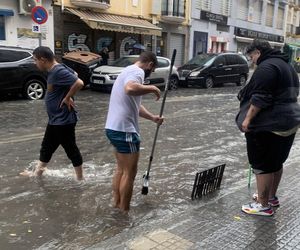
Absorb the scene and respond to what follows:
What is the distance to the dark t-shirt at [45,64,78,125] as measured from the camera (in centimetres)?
541

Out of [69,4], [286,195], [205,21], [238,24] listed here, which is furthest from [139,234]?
[238,24]

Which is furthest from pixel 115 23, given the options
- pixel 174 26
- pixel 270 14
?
pixel 270 14

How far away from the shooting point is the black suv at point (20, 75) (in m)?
12.9

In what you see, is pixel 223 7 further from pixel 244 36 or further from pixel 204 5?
pixel 244 36

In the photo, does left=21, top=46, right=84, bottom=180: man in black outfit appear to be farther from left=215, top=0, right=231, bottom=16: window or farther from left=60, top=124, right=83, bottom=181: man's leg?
left=215, top=0, right=231, bottom=16: window

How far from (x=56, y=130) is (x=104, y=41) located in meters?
18.4

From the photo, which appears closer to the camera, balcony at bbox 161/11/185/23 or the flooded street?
the flooded street

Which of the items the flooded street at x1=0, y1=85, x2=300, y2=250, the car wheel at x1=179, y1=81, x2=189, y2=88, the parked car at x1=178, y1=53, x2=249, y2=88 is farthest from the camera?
the car wheel at x1=179, y1=81, x2=189, y2=88

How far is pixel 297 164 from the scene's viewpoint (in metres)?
6.96

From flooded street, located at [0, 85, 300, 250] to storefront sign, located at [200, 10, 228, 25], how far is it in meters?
21.3

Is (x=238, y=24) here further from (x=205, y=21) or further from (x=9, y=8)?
(x=9, y=8)

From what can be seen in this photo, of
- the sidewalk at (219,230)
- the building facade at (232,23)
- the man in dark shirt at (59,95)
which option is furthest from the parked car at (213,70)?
the sidewalk at (219,230)

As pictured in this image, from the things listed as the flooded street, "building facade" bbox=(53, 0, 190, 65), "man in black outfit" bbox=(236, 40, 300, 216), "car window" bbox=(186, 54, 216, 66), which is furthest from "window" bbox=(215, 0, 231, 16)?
"man in black outfit" bbox=(236, 40, 300, 216)

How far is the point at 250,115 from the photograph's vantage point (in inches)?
172
